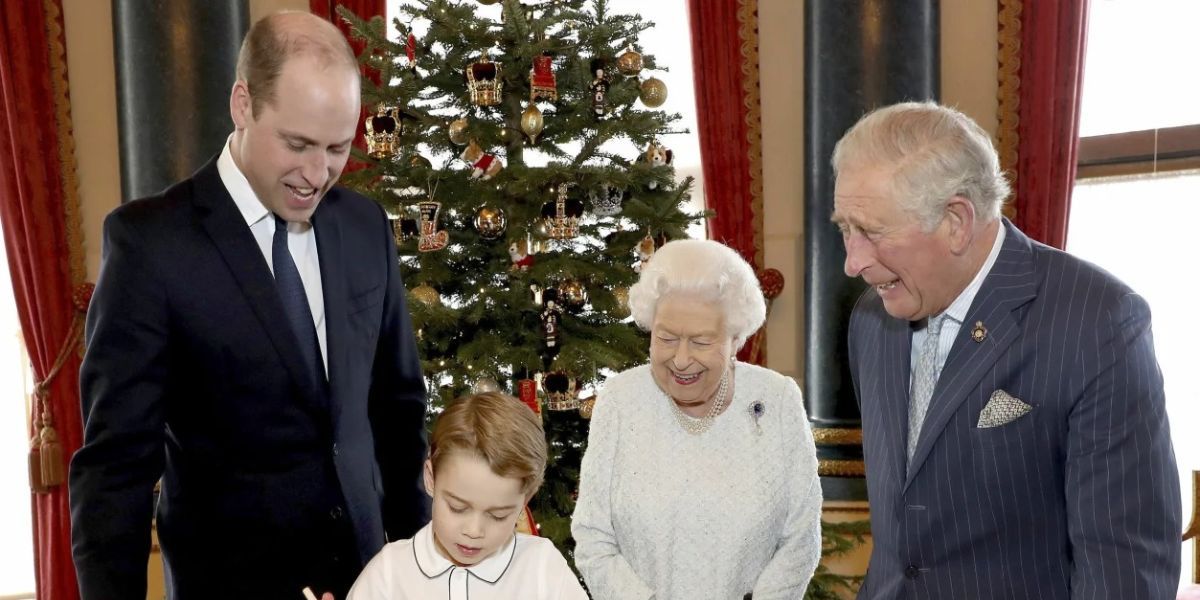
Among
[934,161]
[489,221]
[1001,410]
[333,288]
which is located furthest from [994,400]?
[489,221]

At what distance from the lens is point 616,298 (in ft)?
13.6

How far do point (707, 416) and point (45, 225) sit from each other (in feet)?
13.7

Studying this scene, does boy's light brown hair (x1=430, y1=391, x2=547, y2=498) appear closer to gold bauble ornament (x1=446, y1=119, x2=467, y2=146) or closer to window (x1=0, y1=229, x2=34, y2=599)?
gold bauble ornament (x1=446, y1=119, x2=467, y2=146)

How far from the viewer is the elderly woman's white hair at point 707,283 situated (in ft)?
8.68

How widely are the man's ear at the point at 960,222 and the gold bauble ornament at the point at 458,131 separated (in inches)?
94.2

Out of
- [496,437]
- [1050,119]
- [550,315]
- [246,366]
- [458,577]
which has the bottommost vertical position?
[458,577]

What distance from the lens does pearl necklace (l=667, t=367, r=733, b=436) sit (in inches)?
107

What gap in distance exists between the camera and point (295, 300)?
7.29 ft

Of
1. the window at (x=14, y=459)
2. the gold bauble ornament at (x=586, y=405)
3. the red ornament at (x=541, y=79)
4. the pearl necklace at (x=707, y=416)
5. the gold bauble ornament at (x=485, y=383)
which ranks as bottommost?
the window at (x=14, y=459)

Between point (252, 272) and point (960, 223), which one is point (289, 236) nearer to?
point (252, 272)

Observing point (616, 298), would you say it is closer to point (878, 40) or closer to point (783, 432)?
point (783, 432)

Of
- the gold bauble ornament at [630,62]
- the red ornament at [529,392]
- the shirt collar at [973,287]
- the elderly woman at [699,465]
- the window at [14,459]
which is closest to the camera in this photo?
the shirt collar at [973,287]

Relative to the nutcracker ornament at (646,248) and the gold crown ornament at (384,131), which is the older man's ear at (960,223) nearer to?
the nutcracker ornament at (646,248)

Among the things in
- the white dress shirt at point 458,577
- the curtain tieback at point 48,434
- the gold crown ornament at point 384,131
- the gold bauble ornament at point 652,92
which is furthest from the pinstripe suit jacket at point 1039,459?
the curtain tieback at point 48,434
